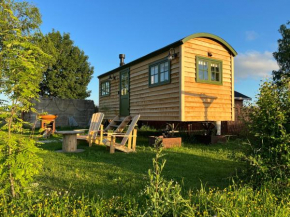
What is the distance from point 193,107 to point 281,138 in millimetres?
4849

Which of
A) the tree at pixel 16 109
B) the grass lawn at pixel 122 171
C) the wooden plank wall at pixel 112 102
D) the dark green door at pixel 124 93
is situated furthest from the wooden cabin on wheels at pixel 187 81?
the tree at pixel 16 109

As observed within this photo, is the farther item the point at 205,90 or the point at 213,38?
the point at 213,38

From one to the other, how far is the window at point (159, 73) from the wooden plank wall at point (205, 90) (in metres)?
0.81

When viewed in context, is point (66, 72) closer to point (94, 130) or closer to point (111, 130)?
point (111, 130)

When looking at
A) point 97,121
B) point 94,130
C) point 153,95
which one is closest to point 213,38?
point 153,95

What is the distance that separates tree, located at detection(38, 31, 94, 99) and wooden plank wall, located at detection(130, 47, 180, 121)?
→ 15.5m

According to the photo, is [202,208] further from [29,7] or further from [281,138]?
[29,7]

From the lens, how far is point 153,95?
8.83m

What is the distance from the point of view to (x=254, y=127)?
324cm

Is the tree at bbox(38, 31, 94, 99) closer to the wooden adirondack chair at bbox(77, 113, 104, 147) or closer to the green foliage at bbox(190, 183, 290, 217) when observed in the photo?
the wooden adirondack chair at bbox(77, 113, 104, 147)

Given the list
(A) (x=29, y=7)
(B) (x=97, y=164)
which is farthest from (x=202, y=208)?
(A) (x=29, y=7)

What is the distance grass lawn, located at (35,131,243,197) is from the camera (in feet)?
10.7

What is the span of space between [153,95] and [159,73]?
2.93ft

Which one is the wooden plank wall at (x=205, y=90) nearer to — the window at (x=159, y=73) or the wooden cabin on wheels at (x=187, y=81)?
the wooden cabin on wheels at (x=187, y=81)
